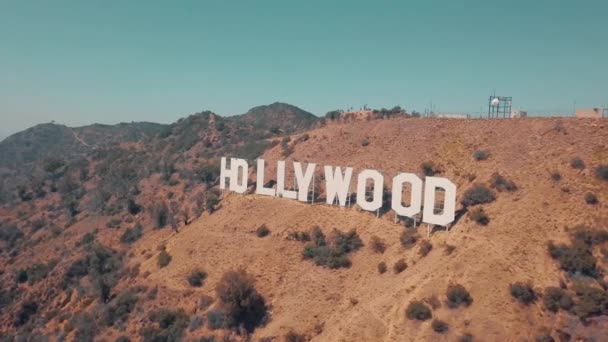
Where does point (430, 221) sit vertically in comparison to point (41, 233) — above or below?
above

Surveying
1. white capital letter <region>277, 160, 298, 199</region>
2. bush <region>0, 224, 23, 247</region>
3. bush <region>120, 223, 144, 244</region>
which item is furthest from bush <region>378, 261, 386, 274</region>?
bush <region>0, 224, 23, 247</region>

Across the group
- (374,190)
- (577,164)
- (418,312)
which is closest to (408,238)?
(374,190)

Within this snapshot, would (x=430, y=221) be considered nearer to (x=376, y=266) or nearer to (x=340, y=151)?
(x=376, y=266)

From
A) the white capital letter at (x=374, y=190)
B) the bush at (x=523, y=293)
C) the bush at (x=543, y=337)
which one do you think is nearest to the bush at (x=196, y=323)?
the white capital letter at (x=374, y=190)

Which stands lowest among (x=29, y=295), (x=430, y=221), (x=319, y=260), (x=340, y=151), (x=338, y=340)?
(x=29, y=295)

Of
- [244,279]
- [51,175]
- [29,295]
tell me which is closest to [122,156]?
[51,175]

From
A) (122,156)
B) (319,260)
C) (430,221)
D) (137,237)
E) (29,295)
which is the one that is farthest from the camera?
(122,156)
